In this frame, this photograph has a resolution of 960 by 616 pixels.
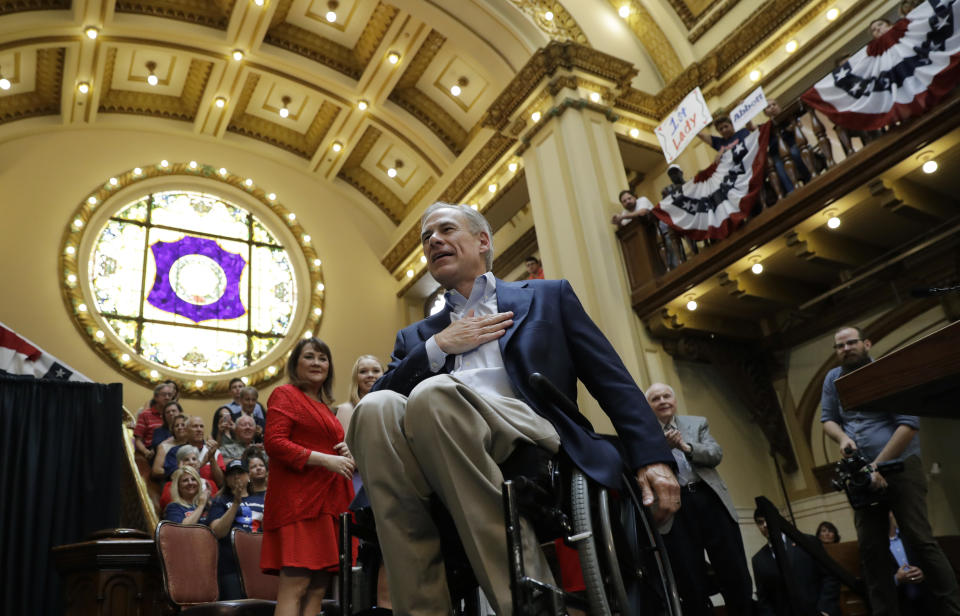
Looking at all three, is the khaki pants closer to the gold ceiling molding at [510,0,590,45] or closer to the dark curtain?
the dark curtain

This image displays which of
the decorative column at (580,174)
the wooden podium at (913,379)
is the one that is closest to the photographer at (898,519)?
the wooden podium at (913,379)

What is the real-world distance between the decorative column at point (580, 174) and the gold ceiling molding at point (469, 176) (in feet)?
1.69

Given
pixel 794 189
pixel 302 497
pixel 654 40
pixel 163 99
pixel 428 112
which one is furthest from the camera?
pixel 163 99

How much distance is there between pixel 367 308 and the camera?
1238cm

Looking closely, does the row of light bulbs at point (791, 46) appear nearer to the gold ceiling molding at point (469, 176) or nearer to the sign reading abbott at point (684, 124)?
the sign reading abbott at point (684, 124)

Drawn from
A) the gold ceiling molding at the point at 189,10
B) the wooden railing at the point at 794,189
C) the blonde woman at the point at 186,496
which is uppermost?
the gold ceiling molding at the point at 189,10

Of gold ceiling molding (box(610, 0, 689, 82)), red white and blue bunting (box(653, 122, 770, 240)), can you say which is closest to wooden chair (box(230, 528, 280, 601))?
red white and blue bunting (box(653, 122, 770, 240))

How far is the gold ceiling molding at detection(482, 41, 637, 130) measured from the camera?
8.68 m

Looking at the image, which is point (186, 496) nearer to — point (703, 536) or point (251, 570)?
point (251, 570)

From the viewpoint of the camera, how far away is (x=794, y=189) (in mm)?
6059

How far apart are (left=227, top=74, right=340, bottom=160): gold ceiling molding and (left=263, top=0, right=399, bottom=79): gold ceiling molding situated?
0.81 m

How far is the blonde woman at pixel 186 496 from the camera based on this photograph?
15.0 ft

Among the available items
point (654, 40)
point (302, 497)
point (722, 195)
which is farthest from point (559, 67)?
point (302, 497)

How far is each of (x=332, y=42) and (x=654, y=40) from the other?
4.56 m
